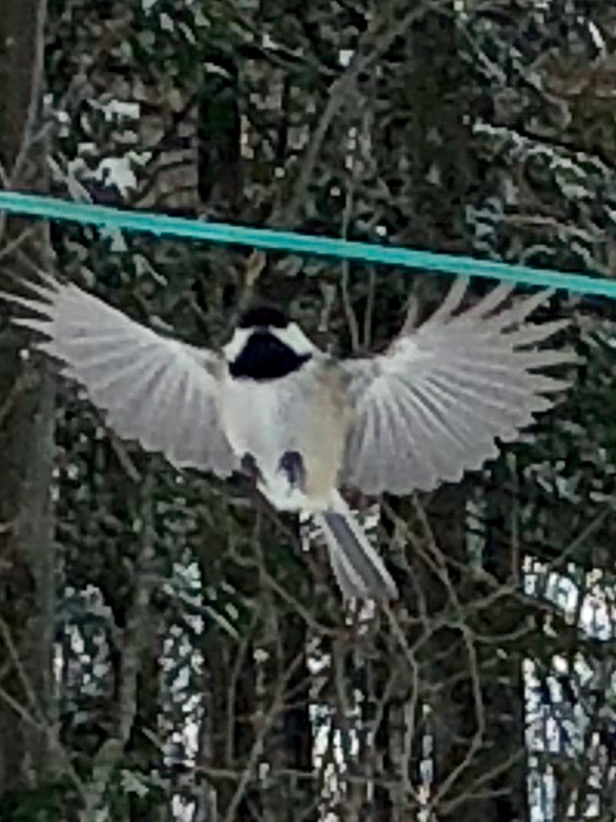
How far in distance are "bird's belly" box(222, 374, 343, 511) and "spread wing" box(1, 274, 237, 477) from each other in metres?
0.03

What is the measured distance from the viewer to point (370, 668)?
84.9 inches

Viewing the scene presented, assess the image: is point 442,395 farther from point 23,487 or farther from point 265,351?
point 23,487

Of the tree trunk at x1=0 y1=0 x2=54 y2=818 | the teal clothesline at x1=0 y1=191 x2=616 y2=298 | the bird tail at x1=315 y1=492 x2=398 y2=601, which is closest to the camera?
the teal clothesline at x1=0 y1=191 x2=616 y2=298

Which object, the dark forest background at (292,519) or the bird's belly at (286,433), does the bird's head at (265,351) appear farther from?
the dark forest background at (292,519)

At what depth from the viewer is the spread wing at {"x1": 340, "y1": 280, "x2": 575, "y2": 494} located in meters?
1.03

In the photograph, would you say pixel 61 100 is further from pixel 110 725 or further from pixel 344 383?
pixel 344 383

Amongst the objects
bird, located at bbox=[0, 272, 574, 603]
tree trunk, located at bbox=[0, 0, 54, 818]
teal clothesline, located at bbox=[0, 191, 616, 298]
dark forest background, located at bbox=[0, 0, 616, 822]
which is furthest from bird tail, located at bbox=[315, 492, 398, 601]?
tree trunk, located at bbox=[0, 0, 54, 818]

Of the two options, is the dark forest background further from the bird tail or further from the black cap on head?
the black cap on head

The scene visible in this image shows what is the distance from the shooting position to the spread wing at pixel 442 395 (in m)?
1.03

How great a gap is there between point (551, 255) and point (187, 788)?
704mm

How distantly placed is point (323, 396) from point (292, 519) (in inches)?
40.0

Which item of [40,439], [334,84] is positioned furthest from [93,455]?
[334,84]

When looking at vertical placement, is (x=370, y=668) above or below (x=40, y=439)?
below

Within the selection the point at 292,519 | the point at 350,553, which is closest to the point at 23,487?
the point at 292,519
